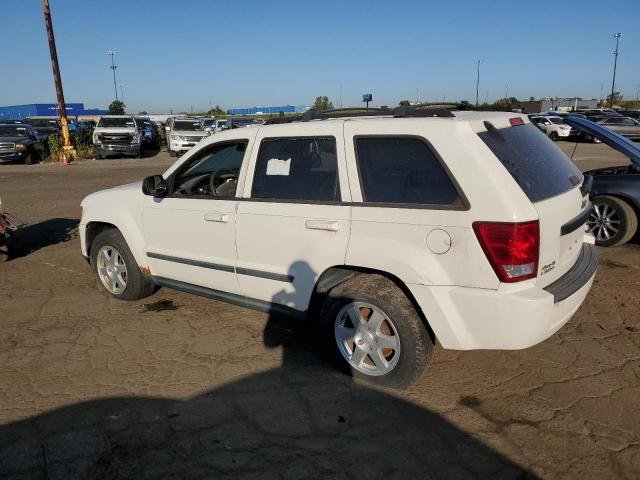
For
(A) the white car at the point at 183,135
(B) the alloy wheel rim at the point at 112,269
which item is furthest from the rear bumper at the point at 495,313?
(A) the white car at the point at 183,135

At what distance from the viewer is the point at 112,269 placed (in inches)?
200

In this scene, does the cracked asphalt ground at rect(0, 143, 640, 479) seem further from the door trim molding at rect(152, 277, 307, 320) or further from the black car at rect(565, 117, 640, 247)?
the black car at rect(565, 117, 640, 247)

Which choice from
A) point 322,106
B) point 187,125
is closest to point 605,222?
point 322,106

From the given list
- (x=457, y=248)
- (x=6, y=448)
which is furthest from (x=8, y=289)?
(x=457, y=248)

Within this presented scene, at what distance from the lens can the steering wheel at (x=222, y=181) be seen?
14.2ft

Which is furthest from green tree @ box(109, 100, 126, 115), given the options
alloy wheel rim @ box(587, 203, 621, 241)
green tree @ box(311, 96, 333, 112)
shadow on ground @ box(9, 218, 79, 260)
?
alloy wheel rim @ box(587, 203, 621, 241)

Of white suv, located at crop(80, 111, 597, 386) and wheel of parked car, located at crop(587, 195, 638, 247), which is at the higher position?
white suv, located at crop(80, 111, 597, 386)

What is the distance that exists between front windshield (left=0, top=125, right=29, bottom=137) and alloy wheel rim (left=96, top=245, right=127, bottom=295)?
65.5 ft

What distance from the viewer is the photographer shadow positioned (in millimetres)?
2699

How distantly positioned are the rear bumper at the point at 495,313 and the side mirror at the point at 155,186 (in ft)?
7.78

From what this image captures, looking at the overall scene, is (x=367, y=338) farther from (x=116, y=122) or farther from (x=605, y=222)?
(x=116, y=122)

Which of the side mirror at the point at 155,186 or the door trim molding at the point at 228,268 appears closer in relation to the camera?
the door trim molding at the point at 228,268

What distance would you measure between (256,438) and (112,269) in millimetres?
2826

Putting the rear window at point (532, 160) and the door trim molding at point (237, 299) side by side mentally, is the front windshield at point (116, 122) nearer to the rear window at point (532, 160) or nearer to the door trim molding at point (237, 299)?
the door trim molding at point (237, 299)
